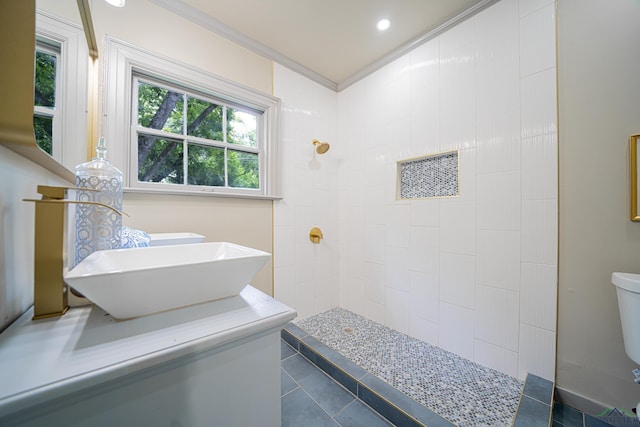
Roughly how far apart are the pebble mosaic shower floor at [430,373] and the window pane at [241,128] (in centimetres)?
164

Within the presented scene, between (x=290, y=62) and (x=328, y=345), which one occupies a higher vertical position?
(x=290, y=62)

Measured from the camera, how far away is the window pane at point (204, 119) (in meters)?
1.65

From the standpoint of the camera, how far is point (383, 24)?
1653 mm

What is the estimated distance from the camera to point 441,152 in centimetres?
165

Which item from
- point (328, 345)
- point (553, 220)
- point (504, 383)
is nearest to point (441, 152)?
point (553, 220)

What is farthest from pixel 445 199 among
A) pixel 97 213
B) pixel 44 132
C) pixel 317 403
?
pixel 44 132

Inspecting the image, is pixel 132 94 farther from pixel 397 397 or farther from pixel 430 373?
pixel 430 373

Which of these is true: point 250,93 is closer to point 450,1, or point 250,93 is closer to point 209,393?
point 450,1

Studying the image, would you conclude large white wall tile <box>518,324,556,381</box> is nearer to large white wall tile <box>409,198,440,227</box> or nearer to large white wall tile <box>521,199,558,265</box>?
large white wall tile <box>521,199,558,265</box>

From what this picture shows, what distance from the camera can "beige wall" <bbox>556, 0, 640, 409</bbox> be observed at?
1066 mm

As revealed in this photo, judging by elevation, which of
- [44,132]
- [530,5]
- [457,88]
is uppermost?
[530,5]

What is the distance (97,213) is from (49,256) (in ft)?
0.63

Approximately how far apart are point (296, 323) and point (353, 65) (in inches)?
94.2

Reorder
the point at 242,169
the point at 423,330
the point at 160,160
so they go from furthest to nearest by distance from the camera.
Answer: the point at 242,169 < the point at 423,330 < the point at 160,160
